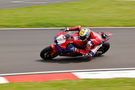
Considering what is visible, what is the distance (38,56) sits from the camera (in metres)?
14.3

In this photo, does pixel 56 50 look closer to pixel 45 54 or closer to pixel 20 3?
pixel 45 54

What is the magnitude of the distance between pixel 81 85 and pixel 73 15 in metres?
14.7

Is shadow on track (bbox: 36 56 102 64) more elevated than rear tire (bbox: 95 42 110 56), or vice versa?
rear tire (bbox: 95 42 110 56)

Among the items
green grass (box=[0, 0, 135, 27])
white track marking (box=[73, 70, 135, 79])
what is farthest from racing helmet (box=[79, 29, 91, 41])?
green grass (box=[0, 0, 135, 27])

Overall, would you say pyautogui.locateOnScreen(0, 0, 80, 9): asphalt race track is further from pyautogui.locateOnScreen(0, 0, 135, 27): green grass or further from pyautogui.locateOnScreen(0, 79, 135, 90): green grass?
pyautogui.locateOnScreen(0, 79, 135, 90): green grass

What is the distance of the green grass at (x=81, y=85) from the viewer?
904 cm

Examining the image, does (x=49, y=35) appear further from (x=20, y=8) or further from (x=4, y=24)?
(x=20, y=8)

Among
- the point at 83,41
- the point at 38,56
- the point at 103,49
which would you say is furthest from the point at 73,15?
the point at 83,41

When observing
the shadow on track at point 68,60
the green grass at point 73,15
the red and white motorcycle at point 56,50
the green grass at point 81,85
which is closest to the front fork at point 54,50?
the red and white motorcycle at point 56,50

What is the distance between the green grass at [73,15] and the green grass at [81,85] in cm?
1088

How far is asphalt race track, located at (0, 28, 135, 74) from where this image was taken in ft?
42.4

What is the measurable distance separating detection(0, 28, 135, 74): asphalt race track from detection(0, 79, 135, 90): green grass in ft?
9.31

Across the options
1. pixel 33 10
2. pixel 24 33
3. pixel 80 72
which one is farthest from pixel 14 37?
pixel 33 10

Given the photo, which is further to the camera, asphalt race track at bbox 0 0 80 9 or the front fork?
asphalt race track at bbox 0 0 80 9
